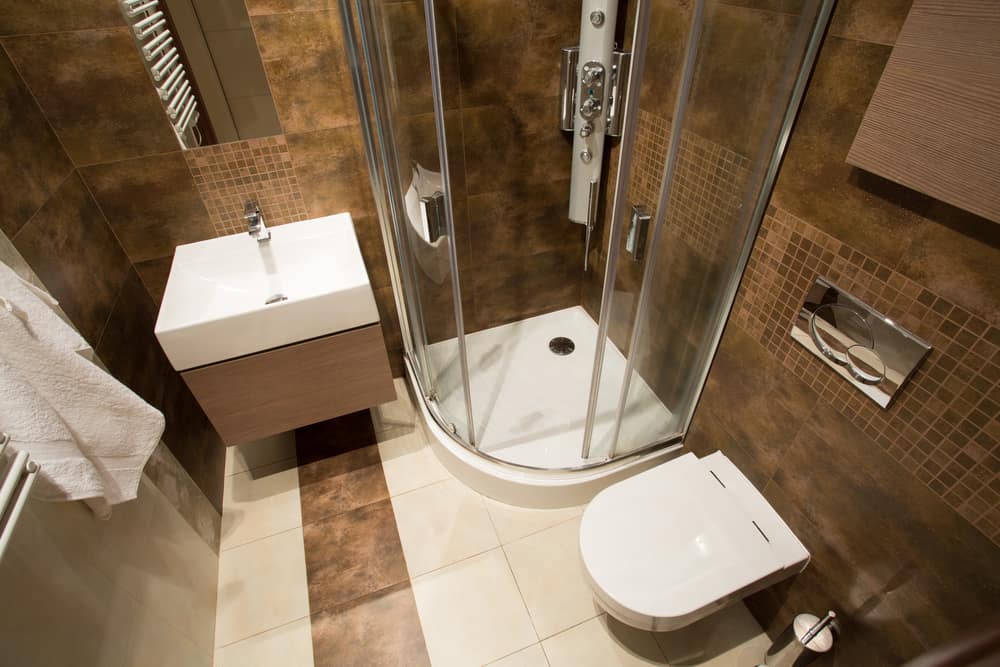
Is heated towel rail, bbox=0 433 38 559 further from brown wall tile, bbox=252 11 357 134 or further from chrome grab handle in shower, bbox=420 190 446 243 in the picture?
brown wall tile, bbox=252 11 357 134

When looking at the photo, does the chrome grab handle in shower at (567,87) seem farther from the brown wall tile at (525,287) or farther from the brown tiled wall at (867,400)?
the brown tiled wall at (867,400)

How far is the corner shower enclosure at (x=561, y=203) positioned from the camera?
3.64 feet

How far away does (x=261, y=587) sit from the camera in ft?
5.46

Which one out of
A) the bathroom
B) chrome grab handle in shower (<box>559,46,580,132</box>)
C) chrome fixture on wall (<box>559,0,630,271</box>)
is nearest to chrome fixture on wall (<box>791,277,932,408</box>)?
the bathroom

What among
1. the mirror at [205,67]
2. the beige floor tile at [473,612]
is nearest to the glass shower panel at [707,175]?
the beige floor tile at [473,612]

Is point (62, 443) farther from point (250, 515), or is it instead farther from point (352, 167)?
point (352, 167)

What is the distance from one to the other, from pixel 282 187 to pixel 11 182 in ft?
2.24

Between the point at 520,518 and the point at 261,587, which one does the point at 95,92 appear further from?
the point at 520,518

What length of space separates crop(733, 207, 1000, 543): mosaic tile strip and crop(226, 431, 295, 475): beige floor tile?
73.0 inches

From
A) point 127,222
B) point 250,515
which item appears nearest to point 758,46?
point 127,222

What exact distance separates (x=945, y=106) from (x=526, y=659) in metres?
1.62

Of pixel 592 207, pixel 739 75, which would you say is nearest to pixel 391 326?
pixel 592 207

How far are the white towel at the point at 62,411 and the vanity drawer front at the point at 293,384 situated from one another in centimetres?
38

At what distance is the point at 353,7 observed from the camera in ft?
4.54
